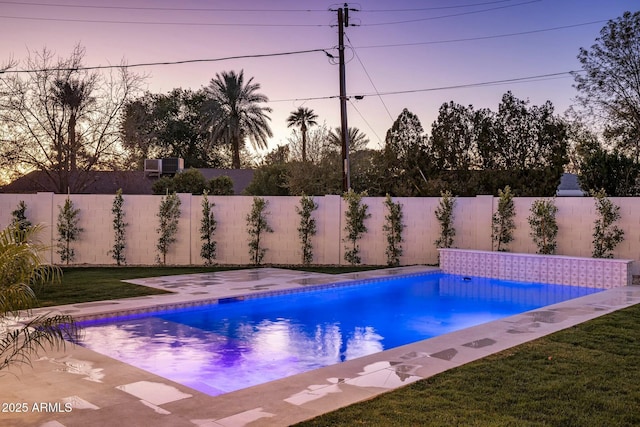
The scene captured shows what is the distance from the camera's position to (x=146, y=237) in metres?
14.5

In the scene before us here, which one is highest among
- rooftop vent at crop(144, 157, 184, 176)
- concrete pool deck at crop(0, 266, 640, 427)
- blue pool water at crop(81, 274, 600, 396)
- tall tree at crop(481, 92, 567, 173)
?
tall tree at crop(481, 92, 567, 173)

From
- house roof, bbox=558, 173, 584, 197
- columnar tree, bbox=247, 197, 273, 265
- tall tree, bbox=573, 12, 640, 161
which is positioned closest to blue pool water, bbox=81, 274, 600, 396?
columnar tree, bbox=247, 197, 273, 265

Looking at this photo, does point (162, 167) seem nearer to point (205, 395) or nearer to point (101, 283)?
point (101, 283)

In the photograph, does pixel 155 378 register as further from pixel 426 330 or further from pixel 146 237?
pixel 146 237

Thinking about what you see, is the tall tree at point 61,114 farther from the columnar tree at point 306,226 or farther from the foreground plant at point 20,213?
the columnar tree at point 306,226

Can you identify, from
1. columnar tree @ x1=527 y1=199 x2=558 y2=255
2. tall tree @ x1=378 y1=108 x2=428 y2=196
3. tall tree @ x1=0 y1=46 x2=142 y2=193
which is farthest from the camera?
tall tree @ x1=378 y1=108 x2=428 y2=196

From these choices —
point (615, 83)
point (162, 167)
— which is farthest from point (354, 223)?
point (615, 83)

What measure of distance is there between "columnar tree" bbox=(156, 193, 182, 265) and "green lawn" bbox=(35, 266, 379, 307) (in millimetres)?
672

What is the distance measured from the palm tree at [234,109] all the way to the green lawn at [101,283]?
17496 millimetres

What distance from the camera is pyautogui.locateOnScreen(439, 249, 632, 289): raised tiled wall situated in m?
11.4

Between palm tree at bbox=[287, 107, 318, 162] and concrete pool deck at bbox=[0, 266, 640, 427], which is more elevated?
palm tree at bbox=[287, 107, 318, 162]

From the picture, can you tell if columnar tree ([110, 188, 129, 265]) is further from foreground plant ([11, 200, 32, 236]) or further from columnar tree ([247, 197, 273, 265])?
columnar tree ([247, 197, 273, 265])

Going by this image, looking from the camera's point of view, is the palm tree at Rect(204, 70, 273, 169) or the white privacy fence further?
the palm tree at Rect(204, 70, 273, 169)

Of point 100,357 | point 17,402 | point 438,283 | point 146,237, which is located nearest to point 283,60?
point 146,237
